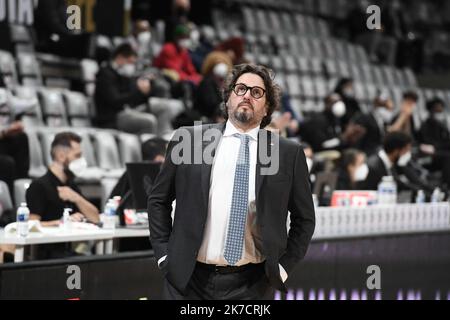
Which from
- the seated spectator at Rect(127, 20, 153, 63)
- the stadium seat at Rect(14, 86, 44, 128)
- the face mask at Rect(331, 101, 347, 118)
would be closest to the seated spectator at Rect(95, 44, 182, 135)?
the stadium seat at Rect(14, 86, 44, 128)

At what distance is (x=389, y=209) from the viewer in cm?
712

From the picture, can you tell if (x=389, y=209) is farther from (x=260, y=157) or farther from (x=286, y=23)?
(x=286, y=23)

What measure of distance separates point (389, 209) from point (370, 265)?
691mm

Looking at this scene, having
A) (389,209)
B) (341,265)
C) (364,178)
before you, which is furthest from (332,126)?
(341,265)

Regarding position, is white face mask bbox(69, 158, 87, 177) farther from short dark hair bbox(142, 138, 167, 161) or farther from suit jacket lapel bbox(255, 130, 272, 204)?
suit jacket lapel bbox(255, 130, 272, 204)

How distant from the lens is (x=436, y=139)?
12.4 metres

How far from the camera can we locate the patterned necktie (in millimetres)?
3738

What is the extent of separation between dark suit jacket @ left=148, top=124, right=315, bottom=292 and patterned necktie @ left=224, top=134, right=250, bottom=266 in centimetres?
5

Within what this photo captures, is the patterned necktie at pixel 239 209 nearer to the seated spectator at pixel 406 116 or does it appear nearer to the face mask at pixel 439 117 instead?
the seated spectator at pixel 406 116

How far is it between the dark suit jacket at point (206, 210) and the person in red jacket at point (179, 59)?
686cm

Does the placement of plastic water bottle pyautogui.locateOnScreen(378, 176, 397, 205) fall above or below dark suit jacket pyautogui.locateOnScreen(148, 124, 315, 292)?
below

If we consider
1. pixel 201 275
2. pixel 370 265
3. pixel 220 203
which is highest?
pixel 220 203

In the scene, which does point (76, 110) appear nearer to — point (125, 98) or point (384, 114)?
point (125, 98)
